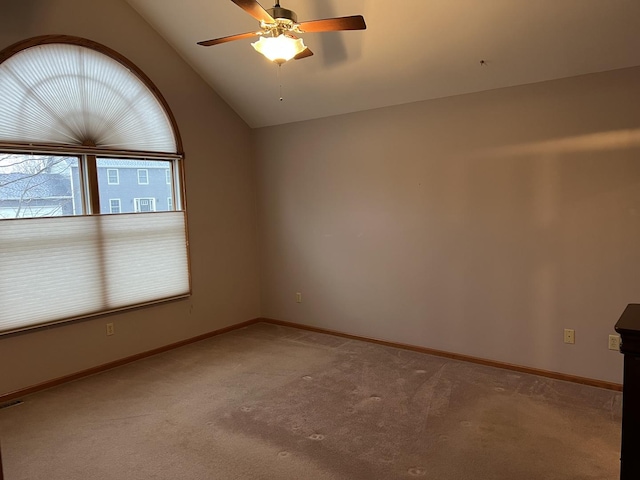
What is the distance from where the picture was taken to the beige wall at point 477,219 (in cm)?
314

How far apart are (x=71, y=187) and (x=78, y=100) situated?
0.71 m

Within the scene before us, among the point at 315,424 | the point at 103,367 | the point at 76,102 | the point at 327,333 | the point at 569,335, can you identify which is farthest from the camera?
the point at 327,333

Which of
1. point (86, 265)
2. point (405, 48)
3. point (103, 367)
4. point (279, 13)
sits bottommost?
point (103, 367)

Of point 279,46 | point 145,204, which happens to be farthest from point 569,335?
point 145,204

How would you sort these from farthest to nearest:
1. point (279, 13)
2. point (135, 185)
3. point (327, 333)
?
point (327, 333) < point (135, 185) < point (279, 13)

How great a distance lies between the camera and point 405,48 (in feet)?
11.2

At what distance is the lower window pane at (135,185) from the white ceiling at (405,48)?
115cm

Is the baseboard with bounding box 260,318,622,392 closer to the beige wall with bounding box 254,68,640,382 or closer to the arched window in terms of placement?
the beige wall with bounding box 254,68,640,382

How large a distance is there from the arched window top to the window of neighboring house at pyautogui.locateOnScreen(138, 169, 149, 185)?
0.21 metres

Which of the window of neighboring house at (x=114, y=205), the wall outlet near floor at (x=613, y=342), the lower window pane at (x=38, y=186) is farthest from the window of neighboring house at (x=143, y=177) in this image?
the wall outlet near floor at (x=613, y=342)

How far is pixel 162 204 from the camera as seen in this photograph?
14.2ft

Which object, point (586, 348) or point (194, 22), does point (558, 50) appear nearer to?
point (586, 348)

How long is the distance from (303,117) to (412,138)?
4.18 ft

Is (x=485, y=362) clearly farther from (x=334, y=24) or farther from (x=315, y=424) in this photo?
(x=334, y=24)
